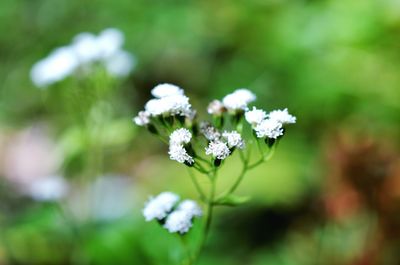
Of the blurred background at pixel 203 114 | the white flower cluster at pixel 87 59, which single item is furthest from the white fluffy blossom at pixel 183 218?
the white flower cluster at pixel 87 59

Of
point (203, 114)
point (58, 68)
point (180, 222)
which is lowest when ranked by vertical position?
point (180, 222)

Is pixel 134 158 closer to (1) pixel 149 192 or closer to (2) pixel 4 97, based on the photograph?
(1) pixel 149 192

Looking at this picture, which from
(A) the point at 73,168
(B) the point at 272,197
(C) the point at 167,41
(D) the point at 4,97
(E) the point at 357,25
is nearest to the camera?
(B) the point at 272,197

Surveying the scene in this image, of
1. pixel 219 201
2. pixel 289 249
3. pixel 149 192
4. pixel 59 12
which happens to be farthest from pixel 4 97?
pixel 219 201

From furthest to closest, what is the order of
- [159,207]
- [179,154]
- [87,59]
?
[87,59]
[159,207]
[179,154]

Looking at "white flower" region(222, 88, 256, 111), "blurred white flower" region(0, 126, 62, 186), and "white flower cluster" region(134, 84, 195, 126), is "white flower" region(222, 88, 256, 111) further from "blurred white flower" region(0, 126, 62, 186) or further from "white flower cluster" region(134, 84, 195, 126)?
"blurred white flower" region(0, 126, 62, 186)

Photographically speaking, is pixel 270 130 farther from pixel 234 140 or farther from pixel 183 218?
pixel 183 218

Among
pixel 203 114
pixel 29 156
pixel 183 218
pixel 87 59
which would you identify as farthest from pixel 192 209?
pixel 29 156
